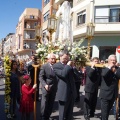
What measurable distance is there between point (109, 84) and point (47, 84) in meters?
1.79

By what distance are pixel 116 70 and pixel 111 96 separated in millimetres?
648

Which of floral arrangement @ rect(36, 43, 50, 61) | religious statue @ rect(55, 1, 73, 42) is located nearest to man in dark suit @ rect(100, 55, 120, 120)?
floral arrangement @ rect(36, 43, 50, 61)

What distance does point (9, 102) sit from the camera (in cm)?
702

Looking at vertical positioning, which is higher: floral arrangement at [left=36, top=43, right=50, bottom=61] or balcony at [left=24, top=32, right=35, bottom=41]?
balcony at [left=24, top=32, right=35, bottom=41]

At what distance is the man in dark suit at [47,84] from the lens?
23.1 feet

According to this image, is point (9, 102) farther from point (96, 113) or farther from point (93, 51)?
point (93, 51)

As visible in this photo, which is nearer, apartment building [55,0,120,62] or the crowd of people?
the crowd of people

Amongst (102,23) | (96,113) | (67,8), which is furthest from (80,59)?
(102,23)

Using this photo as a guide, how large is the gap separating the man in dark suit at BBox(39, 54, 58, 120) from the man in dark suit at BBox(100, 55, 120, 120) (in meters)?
1.52

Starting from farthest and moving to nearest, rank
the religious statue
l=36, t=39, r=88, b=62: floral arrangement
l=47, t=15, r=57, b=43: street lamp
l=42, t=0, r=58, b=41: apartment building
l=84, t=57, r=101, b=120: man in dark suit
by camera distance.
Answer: l=42, t=0, r=58, b=41: apartment building → l=47, t=15, r=57, b=43: street lamp → the religious statue → l=36, t=39, r=88, b=62: floral arrangement → l=84, t=57, r=101, b=120: man in dark suit

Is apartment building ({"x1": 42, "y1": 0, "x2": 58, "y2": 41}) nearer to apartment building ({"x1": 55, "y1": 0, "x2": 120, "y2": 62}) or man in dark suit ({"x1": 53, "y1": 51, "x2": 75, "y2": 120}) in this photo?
apartment building ({"x1": 55, "y1": 0, "x2": 120, "y2": 62})

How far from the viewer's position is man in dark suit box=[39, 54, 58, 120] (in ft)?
23.1

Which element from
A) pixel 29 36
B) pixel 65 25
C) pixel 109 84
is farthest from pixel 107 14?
pixel 29 36

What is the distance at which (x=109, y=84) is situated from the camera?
6.22 meters
